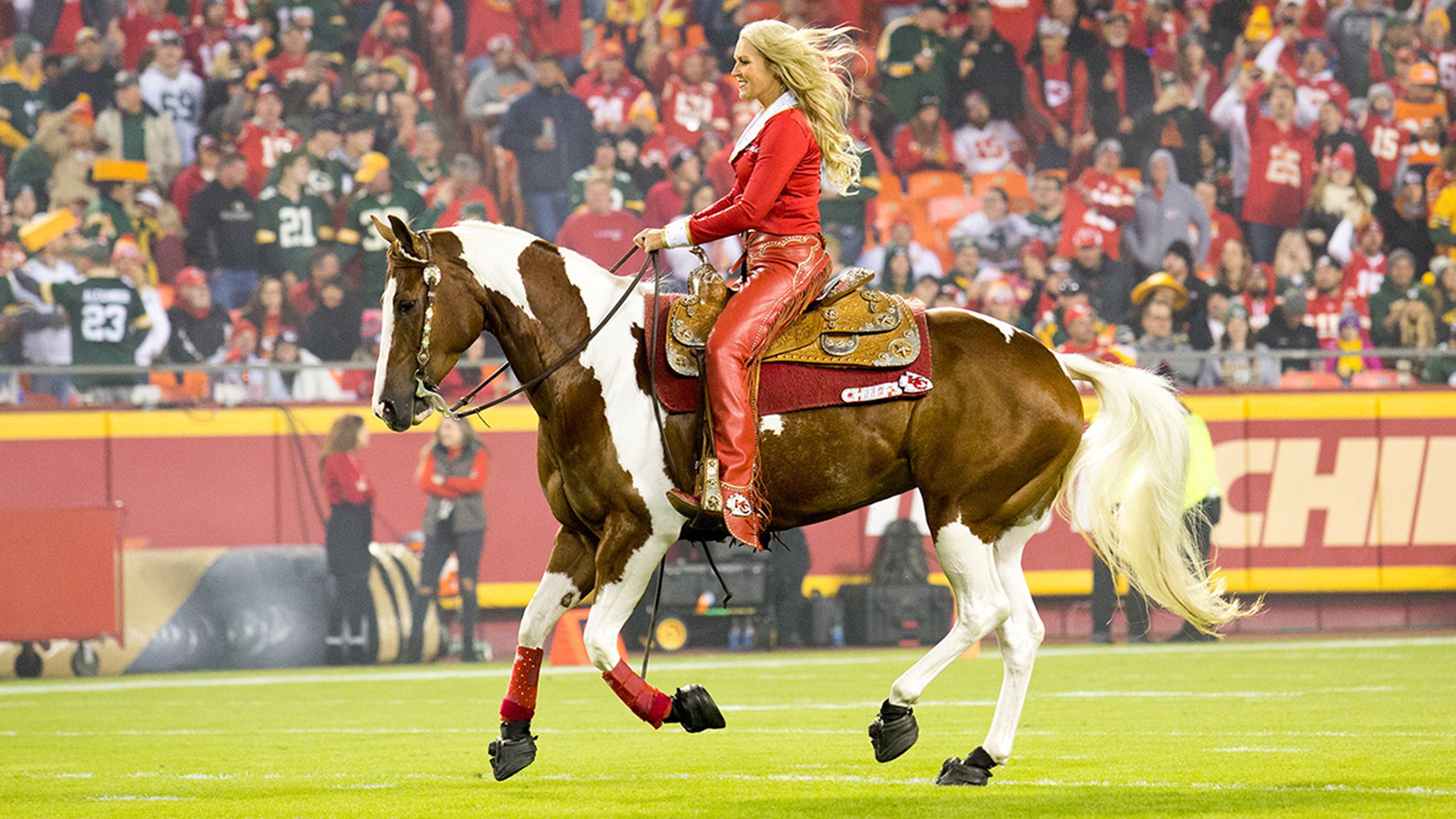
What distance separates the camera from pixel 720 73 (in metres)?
19.0

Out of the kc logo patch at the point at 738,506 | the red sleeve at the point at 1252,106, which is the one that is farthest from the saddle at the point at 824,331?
the red sleeve at the point at 1252,106

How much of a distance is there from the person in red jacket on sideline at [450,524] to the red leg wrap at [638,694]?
8447 millimetres

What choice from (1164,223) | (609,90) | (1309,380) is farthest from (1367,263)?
(609,90)

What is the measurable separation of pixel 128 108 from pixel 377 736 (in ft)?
34.2

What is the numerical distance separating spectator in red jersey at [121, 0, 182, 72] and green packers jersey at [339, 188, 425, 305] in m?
2.85

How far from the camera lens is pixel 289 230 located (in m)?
16.8

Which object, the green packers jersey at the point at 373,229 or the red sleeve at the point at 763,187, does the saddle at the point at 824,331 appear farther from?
the green packers jersey at the point at 373,229

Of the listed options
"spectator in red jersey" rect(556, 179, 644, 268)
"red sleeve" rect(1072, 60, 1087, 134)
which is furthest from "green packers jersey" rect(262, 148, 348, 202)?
"red sleeve" rect(1072, 60, 1087, 134)

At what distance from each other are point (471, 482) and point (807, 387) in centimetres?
841

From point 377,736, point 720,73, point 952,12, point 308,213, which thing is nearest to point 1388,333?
point 952,12

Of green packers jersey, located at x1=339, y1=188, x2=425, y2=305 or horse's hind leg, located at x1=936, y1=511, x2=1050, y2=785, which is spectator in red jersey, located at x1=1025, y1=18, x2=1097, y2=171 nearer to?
green packers jersey, located at x1=339, y1=188, x2=425, y2=305

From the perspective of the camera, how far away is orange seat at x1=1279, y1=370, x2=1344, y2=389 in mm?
15648

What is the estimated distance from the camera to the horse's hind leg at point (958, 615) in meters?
6.47

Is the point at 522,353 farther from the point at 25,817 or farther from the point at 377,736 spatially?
the point at 377,736
